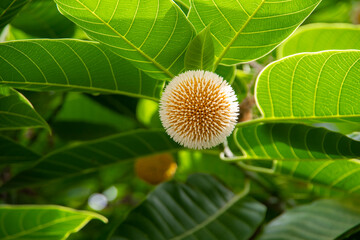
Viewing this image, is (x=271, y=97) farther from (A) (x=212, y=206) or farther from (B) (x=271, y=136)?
(A) (x=212, y=206)

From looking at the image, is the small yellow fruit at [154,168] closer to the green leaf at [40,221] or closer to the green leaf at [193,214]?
the green leaf at [193,214]

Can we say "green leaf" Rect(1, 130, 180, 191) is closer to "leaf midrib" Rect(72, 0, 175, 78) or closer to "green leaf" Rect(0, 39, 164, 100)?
"green leaf" Rect(0, 39, 164, 100)

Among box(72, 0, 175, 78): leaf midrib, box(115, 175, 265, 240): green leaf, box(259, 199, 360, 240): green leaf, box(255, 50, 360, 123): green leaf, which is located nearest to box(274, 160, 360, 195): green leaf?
box(259, 199, 360, 240): green leaf

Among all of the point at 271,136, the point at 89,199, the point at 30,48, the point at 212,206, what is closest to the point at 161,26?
the point at 30,48

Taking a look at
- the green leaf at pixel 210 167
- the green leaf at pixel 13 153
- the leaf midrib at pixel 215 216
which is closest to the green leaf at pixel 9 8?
the green leaf at pixel 13 153

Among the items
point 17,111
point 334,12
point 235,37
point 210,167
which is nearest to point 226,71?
point 235,37
